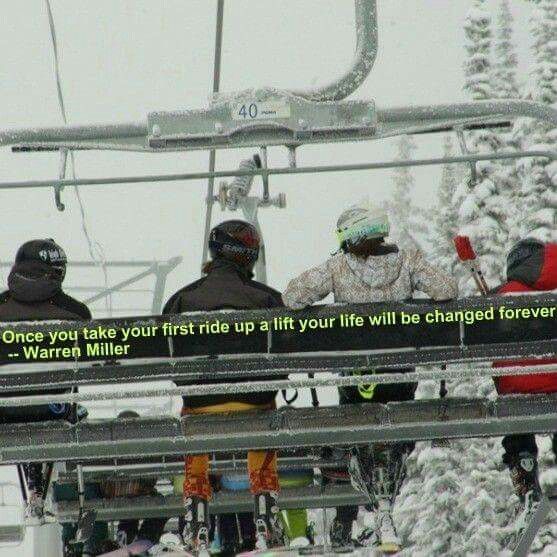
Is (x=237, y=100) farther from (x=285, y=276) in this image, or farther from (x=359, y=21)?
(x=285, y=276)

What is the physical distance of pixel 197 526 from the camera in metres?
7.45

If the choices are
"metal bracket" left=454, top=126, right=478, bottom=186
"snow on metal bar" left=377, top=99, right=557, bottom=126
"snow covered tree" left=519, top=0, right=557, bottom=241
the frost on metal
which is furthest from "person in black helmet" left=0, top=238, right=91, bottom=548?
"snow covered tree" left=519, top=0, right=557, bottom=241

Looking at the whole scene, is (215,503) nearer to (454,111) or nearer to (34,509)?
(34,509)

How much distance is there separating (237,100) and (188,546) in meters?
2.15

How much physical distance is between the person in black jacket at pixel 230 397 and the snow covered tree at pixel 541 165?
1082 inches

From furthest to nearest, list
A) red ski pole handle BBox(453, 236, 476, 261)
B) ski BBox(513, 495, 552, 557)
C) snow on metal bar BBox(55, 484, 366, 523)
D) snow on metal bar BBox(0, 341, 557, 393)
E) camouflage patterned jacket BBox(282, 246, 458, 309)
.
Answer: snow on metal bar BBox(55, 484, 366, 523)
red ski pole handle BBox(453, 236, 476, 261)
camouflage patterned jacket BBox(282, 246, 458, 309)
ski BBox(513, 495, 552, 557)
snow on metal bar BBox(0, 341, 557, 393)

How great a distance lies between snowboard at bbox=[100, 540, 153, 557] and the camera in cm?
828

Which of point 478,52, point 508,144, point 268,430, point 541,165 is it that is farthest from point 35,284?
point 478,52

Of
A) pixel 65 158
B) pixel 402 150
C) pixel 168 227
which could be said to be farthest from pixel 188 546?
pixel 168 227

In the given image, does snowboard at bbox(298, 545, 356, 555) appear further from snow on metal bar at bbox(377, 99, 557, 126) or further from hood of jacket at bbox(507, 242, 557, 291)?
snow on metal bar at bbox(377, 99, 557, 126)

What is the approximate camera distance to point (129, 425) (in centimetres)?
730

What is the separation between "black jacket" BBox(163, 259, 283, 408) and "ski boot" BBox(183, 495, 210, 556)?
47cm

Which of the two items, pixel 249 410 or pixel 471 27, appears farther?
pixel 471 27

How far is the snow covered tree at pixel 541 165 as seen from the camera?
36562 millimetres
